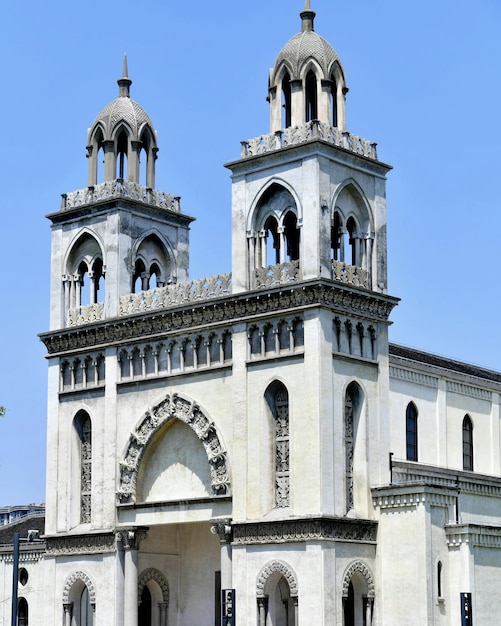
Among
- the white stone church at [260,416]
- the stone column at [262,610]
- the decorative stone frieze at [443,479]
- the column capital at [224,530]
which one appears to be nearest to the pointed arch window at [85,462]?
the white stone church at [260,416]

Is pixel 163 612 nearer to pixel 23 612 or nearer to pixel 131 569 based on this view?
pixel 131 569

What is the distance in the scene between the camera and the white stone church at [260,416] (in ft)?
159

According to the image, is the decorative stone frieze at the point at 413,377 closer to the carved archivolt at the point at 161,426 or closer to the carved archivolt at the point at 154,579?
the carved archivolt at the point at 161,426

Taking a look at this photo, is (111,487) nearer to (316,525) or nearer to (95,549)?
(95,549)

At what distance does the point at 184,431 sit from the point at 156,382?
220 cm

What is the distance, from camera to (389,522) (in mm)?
49094

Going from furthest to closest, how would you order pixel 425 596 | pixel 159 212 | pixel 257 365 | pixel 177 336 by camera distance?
pixel 159 212 < pixel 177 336 < pixel 257 365 < pixel 425 596

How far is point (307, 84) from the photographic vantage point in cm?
5256

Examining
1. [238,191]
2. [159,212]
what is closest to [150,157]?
[159,212]

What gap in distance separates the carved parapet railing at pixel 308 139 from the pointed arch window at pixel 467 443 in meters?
14.5

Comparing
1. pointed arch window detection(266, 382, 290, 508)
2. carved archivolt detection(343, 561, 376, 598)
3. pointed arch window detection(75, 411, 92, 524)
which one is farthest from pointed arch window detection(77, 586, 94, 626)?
carved archivolt detection(343, 561, 376, 598)

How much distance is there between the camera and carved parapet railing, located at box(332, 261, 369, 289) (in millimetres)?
50156

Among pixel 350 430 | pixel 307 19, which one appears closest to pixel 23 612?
pixel 350 430

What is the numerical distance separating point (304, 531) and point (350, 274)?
936 cm
